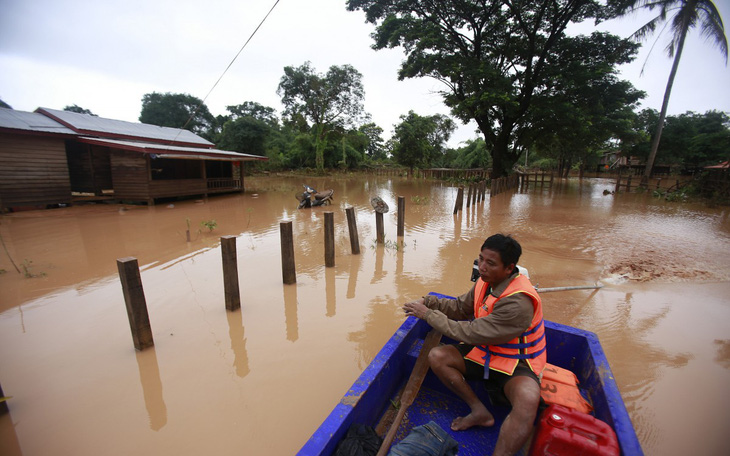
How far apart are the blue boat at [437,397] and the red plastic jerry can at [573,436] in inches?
2.8

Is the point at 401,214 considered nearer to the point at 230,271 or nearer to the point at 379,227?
the point at 379,227

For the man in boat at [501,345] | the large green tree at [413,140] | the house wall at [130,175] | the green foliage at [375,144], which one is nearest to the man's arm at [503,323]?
the man in boat at [501,345]

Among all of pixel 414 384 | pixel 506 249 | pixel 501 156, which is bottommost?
pixel 414 384

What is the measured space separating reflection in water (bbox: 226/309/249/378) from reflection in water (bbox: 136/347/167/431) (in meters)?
0.71

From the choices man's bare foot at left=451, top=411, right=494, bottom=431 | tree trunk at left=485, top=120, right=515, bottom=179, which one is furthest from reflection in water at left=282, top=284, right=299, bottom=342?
tree trunk at left=485, top=120, right=515, bottom=179

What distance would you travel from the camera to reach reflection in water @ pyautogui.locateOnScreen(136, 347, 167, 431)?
279 cm

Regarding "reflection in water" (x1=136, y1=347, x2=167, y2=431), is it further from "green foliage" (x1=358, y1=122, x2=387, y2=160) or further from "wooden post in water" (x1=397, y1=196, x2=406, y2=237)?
"green foliage" (x1=358, y1=122, x2=387, y2=160)

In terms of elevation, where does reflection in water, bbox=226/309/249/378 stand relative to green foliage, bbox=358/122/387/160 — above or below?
below

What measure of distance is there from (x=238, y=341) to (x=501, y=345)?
122 inches

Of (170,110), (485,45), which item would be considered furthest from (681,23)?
(170,110)

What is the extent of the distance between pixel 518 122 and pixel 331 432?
76.8 feet

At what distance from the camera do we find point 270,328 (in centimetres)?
423

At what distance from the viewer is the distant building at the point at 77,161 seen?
37.3 feet

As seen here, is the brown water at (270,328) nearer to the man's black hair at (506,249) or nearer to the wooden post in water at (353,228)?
the wooden post in water at (353,228)
